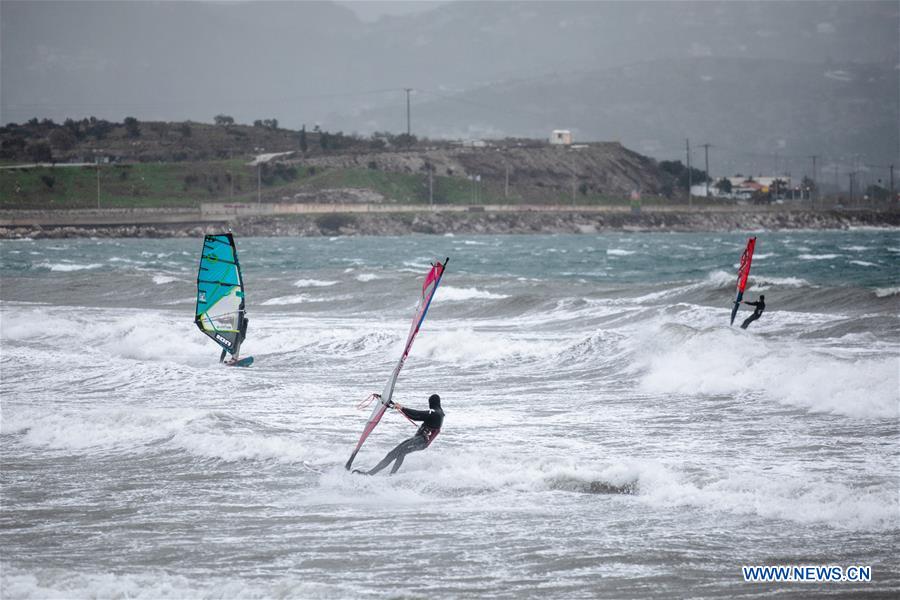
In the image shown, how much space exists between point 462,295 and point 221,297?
1383 centimetres

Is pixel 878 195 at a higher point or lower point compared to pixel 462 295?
higher

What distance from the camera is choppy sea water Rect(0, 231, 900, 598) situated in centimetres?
897

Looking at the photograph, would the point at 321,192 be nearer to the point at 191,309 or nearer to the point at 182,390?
the point at 191,309

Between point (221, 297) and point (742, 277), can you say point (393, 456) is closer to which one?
point (221, 297)

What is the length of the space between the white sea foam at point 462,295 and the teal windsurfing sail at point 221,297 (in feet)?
41.4

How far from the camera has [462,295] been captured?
34875 mm

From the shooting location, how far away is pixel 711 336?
65.1 feet

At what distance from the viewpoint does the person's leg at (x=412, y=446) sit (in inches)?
458

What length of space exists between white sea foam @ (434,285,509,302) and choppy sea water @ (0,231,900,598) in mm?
6128

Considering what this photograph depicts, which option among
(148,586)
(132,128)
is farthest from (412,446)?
(132,128)

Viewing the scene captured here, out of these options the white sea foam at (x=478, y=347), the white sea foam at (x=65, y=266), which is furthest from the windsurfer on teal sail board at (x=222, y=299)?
the white sea foam at (x=65, y=266)

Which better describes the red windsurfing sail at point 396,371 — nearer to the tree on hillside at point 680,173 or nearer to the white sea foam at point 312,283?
the white sea foam at point 312,283

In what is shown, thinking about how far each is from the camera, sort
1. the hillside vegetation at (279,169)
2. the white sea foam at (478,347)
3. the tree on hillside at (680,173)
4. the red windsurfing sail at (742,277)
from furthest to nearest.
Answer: the tree on hillside at (680,173) → the hillside vegetation at (279,169) → the red windsurfing sail at (742,277) → the white sea foam at (478,347)

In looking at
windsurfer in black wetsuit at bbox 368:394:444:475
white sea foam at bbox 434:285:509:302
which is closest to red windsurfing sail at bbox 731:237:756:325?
white sea foam at bbox 434:285:509:302
